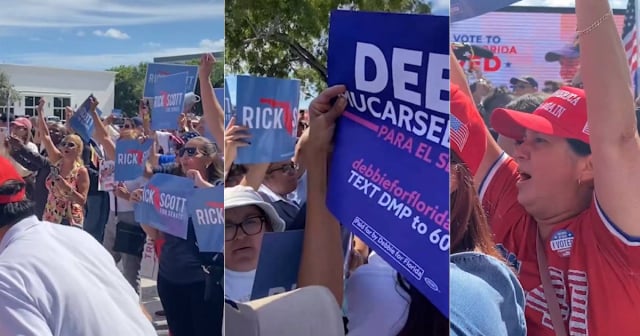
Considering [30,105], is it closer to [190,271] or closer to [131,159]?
[131,159]

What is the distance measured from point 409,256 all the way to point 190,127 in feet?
2.45

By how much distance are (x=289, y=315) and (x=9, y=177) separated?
88 centimetres

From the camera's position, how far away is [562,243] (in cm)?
216

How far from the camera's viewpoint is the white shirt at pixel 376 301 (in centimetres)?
229

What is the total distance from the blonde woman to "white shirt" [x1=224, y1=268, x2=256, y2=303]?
473mm

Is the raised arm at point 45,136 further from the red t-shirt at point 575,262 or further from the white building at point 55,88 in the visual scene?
the red t-shirt at point 575,262

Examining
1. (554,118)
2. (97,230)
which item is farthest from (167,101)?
(554,118)

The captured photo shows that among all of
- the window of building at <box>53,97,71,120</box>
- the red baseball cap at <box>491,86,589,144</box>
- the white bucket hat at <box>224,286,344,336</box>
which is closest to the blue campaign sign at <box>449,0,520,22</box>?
A: the red baseball cap at <box>491,86,589,144</box>

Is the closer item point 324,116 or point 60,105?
point 60,105

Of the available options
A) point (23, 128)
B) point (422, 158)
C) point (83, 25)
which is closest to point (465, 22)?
point (422, 158)

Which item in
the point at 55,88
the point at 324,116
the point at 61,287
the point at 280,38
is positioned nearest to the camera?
the point at 61,287

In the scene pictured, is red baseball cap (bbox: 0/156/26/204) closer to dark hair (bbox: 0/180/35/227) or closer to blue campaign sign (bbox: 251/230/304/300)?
dark hair (bbox: 0/180/35/227)

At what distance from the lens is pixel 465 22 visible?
6.99 ft

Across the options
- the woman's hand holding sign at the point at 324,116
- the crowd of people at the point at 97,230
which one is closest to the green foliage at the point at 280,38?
the woman's hand holding sign at the point at 324,116
